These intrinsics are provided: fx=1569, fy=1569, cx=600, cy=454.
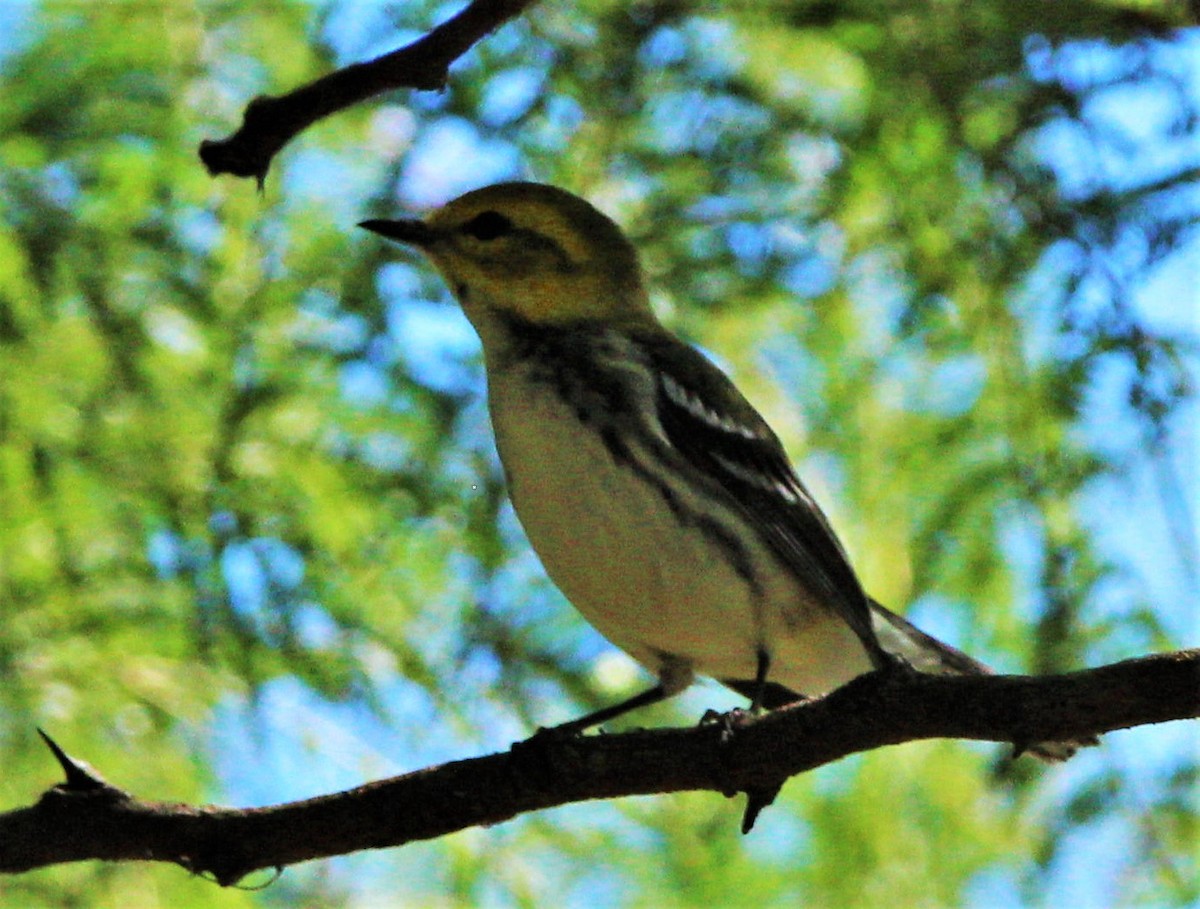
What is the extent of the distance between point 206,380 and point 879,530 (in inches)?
86.5

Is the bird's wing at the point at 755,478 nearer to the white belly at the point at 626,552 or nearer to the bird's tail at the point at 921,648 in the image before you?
the white belly at the point at 626,552

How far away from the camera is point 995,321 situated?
4.78 metres

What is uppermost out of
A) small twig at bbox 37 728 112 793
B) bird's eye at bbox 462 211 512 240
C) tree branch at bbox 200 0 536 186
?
bird's eye at bbox 462 211 512 240

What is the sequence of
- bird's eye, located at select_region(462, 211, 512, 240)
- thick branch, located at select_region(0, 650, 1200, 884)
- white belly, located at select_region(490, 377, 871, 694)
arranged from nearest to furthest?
thick branch, located at select_region(0, 650, 1200, 884), white belly, located at select_region(490, 377, 871, 694), bird's eye, located at select_region(462, 211, 512, 240)

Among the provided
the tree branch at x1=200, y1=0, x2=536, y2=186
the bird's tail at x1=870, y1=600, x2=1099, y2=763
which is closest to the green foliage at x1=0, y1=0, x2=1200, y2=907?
the bird's tail at x1=870, y1=600, x2=1099, y2=763

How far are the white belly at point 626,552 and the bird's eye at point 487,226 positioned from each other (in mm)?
636

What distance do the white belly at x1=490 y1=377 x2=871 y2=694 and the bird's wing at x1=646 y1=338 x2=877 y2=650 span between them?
0.08m

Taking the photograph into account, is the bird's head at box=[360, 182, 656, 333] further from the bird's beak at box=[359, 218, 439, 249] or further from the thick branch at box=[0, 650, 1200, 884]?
the thick branch at box=[0, 650, 1200, 884]

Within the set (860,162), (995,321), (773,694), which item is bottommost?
(773,694)

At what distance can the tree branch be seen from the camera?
277 cm

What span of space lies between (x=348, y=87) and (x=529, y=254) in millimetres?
1606

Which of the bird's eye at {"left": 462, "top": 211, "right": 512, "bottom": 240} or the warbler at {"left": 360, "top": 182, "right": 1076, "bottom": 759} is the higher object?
the bird's eye at {"left": 462, "top": 211, "right": 512, "bottom": 240}

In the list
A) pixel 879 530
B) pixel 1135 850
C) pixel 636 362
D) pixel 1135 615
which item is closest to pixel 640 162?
pixel 636 362

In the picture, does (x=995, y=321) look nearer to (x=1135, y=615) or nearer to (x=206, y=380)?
(x=1135, y=615)
